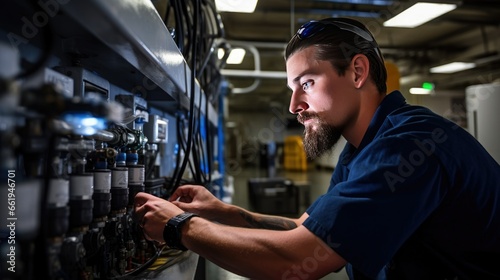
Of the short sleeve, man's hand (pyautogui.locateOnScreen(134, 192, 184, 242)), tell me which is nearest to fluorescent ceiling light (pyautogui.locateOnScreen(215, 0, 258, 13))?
man's hand (pyautogui.locateOnScreen(134, 192, 184, 242))

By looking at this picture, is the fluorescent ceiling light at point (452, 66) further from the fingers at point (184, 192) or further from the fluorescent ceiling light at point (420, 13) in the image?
the fingers at point (184, 192)

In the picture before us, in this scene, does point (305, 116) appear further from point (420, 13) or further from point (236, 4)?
point (420, 13)

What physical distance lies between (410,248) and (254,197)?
291 centimetres

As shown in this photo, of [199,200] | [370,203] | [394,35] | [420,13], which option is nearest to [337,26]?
[370,203]

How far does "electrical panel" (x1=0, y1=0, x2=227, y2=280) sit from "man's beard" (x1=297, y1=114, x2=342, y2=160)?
14.6 inches

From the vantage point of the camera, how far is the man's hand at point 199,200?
43.3 inches

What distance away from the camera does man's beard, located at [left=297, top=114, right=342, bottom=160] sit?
98 cm

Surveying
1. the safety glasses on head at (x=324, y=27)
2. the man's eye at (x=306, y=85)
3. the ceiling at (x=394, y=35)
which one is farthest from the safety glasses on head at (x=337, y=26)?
the ceiling at (x=394, y=35)

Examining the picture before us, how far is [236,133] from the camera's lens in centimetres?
1118

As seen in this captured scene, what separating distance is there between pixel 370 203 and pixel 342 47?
1.49ft

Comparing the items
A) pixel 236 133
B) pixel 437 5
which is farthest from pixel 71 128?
pixel 236 133

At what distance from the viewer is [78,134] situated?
1.74 feet

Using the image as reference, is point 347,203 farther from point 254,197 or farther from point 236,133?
point 236,133

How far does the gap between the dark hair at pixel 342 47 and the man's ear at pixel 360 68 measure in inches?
0.6
